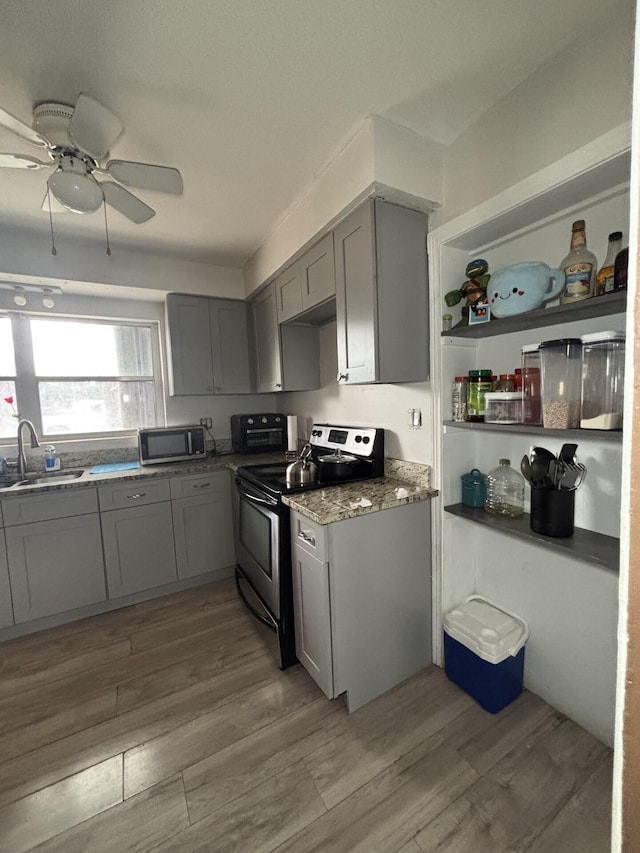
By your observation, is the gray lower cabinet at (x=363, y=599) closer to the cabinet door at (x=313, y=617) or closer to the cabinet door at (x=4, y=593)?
the cabinet door at (x=313, y=617)

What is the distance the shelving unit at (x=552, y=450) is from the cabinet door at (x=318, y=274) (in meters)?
0.51

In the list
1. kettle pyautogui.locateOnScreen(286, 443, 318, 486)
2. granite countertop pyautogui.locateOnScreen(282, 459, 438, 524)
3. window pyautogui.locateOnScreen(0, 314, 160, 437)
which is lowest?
granite countertop pyautogui.locateOnScreen(282, 459, 438, 524)

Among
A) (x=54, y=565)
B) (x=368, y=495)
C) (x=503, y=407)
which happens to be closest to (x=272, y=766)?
(x=368, y=495)

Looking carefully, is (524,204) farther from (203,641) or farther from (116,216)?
(203,641)

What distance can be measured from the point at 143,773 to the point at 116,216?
2.75 meters

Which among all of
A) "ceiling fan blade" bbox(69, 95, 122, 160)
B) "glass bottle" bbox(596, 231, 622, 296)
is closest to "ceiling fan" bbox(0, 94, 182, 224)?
"ceiling fan blade" bbox(69, 95, 122, 160)

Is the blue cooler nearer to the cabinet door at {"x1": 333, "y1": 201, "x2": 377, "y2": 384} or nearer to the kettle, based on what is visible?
the kettle

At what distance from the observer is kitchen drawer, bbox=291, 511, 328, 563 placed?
Answer: 4.90 feet

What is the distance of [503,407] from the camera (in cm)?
148

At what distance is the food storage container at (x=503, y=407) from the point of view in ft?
4.69

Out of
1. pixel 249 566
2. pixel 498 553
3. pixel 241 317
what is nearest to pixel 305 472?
pixel 249 566

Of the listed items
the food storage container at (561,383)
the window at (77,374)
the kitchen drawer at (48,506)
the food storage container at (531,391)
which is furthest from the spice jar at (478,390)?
the window at (77,374)

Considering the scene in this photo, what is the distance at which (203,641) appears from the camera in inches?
81.6

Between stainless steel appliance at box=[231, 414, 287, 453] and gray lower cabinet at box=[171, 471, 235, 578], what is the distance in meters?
0.40
